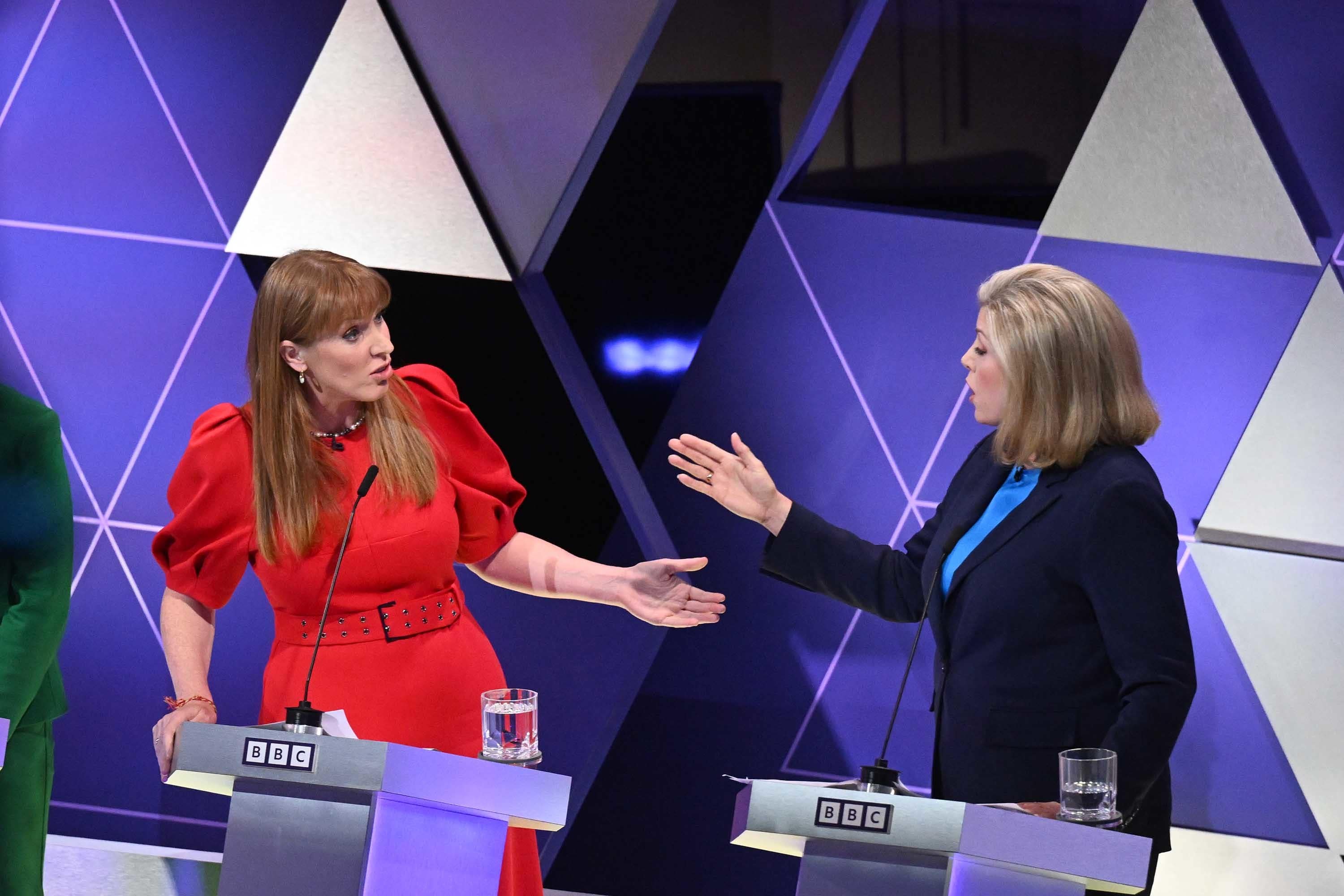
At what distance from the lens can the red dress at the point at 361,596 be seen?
8.27 ft

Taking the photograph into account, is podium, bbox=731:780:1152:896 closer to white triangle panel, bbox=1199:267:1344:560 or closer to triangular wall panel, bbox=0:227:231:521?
white triangle panel, bbox=1199:267:1344:560

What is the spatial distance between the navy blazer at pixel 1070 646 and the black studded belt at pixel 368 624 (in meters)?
0.94

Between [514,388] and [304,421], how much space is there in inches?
44.5

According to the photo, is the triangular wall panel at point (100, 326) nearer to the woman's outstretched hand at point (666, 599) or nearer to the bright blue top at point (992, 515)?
the woman's outstretched hand at point (666, 599)

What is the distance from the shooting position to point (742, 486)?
8.98 ft

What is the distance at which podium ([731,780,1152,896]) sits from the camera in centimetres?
165

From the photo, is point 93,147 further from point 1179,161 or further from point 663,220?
point 1179,161

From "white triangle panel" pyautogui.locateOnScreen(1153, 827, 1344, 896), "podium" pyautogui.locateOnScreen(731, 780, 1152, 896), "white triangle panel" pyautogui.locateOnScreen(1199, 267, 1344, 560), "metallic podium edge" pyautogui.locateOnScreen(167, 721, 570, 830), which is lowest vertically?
"podium" pyautogui.locateOnScreen(731, 780, 1152, 896)

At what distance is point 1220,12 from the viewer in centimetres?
350

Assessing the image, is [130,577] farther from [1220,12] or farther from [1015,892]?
[1220,12]

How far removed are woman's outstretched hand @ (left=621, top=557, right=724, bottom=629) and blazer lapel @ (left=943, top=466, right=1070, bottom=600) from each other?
57 cm

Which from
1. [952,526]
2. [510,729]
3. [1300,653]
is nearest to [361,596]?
[510,729]

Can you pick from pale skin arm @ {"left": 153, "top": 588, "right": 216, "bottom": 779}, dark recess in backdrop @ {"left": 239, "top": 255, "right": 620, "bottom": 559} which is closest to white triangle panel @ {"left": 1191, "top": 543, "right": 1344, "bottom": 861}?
dark recess in backdrop @ {"left": 239, "top": 255, "right": 620, "bottom": 559}

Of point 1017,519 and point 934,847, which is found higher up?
point 1017,519
